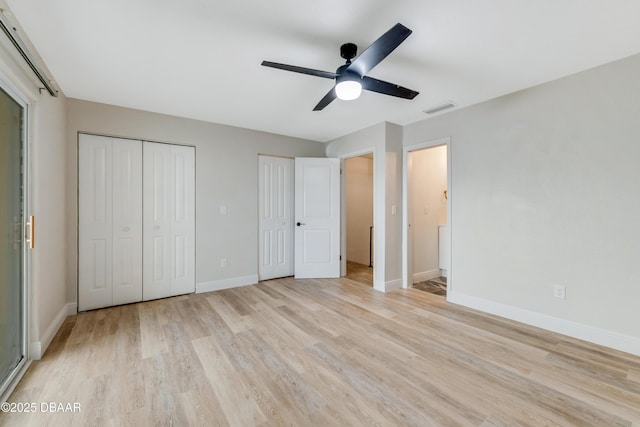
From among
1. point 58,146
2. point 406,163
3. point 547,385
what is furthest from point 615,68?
point 58,146

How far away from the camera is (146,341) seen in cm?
237

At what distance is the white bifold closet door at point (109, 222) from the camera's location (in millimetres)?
3049

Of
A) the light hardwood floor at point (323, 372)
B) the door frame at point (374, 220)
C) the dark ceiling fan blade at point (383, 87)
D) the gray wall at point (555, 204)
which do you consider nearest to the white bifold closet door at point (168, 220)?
the light hardwood floor at point (323, 372)

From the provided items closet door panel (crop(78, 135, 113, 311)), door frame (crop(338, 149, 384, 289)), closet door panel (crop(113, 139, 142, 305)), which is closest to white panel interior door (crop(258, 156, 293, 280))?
door frame (crop(338, 149, 384, 289))

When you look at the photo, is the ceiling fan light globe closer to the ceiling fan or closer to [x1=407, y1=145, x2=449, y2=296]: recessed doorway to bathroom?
the ceiling fan

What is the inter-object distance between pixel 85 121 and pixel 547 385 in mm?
4946

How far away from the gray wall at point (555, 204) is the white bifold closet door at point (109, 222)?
13.2ft

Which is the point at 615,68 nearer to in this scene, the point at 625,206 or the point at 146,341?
the point at 625,206

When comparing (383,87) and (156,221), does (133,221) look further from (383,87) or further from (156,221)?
(383,87)

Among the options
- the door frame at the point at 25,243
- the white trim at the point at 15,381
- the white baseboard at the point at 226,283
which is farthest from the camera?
the white baseboard at the point at 226,283

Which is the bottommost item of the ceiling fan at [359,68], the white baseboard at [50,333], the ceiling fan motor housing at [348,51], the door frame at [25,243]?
the white baseboard at [50,333]

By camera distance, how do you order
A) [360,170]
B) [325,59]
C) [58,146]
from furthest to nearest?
[360,170] → [58,146] → [325,59]

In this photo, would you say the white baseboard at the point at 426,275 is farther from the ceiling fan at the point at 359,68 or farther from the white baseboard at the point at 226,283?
the ceiling fan at the point at 359,68

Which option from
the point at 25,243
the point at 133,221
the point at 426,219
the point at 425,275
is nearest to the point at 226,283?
the point at 133,221
